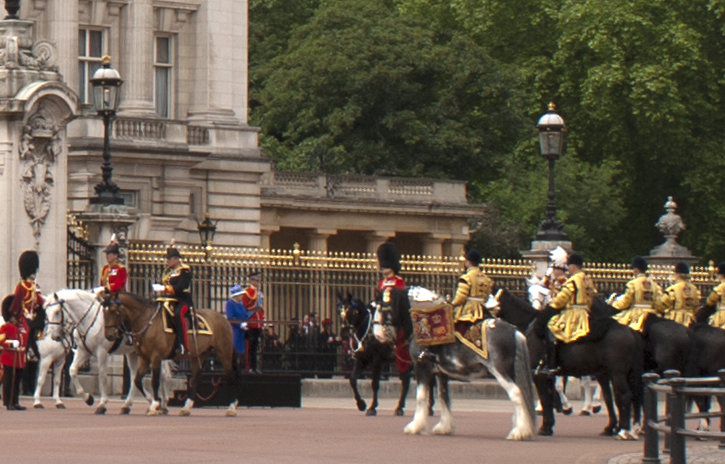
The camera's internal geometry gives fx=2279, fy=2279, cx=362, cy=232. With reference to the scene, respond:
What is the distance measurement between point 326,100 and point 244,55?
663cm

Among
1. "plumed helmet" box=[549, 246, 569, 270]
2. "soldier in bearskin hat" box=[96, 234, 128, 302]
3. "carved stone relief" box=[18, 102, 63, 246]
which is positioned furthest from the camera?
"carved stone relief" box=[18, 102, 63, 246]

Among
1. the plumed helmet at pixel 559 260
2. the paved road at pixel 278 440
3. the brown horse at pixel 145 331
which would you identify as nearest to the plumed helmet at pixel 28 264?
the paved road at pixel 278 440

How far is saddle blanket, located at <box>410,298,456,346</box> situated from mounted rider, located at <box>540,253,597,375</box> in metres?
1.18

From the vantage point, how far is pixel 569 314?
78.7 ft

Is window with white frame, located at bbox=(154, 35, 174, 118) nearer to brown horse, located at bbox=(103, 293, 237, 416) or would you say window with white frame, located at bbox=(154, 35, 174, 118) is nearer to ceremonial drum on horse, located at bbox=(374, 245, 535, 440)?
brown horse, located at bbox=(103, 293, 237, 416)

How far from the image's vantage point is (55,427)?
24.1m

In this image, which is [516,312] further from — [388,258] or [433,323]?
[388,258]

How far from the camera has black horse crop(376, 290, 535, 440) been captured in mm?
23078

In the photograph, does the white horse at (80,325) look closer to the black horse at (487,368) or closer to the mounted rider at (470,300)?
the black horse at (487,368)

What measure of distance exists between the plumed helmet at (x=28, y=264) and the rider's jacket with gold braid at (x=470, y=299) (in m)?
7.86

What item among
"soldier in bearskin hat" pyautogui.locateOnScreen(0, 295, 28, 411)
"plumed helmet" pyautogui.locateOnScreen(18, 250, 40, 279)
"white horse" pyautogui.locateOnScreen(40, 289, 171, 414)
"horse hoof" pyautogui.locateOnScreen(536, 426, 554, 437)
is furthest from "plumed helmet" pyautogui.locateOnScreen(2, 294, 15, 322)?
"horse hoof" pyautogui.locateOnScreen(536, 426, 554, 437)

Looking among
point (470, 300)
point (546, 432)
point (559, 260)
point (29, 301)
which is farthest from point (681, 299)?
point (29, 301)

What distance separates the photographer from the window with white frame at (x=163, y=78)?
60562 millimetres

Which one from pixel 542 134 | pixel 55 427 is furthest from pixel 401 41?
pixel 55 427
